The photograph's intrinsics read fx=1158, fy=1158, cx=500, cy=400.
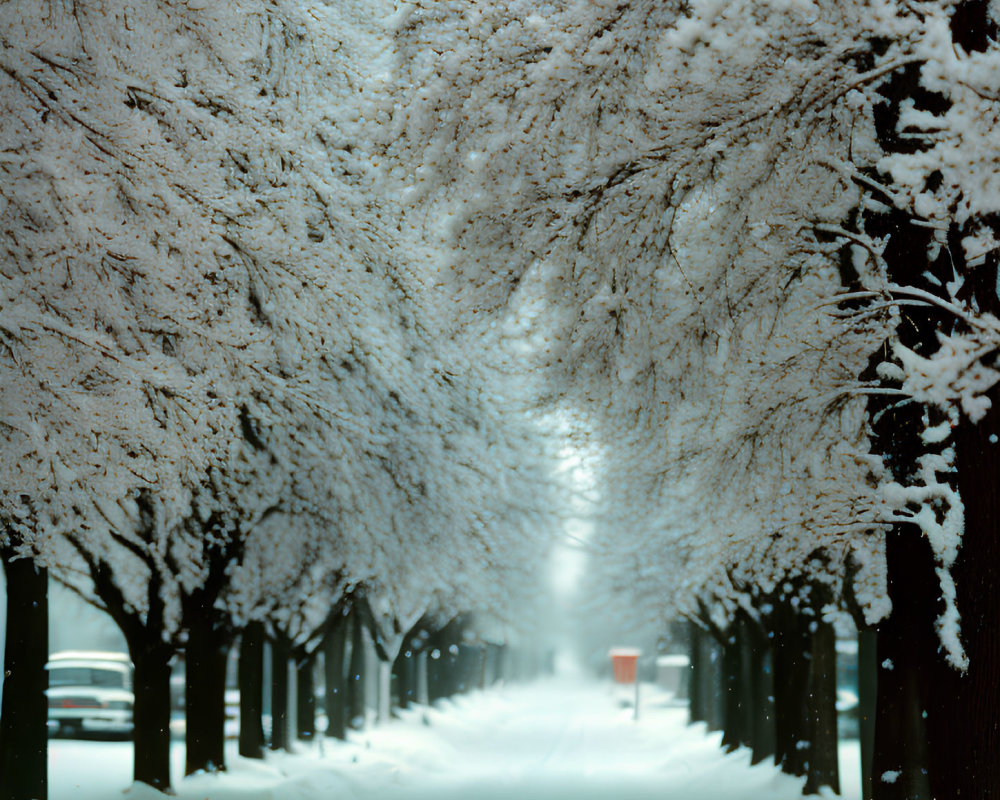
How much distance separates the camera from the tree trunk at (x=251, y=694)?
21.3 metres

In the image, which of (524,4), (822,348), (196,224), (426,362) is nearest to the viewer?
(524,4)

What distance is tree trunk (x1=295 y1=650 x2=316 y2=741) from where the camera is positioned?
2558 cm

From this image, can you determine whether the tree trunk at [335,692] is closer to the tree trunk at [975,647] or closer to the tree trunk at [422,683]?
the tree trunk at [422,683]

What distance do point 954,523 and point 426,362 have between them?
6.29 meters

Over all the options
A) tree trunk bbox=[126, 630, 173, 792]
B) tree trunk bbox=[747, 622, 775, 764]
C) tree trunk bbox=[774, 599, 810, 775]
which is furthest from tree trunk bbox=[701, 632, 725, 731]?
tree trunk bbox=[126, 630, 173, 792]

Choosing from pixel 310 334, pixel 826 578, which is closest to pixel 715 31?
pixel 310 334

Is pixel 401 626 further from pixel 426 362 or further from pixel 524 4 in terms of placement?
pixel 524 4

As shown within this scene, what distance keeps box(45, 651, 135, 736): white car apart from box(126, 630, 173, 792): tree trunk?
1190 cm

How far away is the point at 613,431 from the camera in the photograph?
30.1ft

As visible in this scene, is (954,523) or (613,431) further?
(613,431)

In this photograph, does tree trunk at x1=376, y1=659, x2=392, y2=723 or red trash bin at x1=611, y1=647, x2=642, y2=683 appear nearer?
tree trunk at x1=376, y1=659, x2=392, y2=723

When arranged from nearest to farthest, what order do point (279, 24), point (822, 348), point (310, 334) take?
point (822, 348)
point (279, 24)
point (310, 334)

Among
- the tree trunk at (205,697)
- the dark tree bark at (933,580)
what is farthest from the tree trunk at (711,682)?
the dark tree bark at (933,580)

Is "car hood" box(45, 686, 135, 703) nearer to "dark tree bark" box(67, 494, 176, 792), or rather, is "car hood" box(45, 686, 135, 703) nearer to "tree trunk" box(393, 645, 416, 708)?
"tree trunk" box(393, 645, 416, 708)
